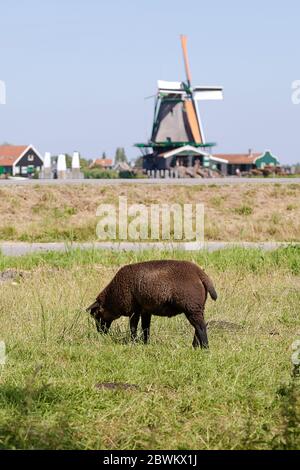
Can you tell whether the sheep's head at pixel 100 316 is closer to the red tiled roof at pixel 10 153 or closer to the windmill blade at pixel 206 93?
the windmill blade at pixel 206 93

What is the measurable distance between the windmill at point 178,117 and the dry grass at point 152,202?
36.8m

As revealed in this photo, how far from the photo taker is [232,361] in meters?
7.38

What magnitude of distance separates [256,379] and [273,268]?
8.89 metres

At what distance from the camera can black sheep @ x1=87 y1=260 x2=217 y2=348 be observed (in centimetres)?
812

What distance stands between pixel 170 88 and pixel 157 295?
63877 mm

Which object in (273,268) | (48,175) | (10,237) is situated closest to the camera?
(273,268)

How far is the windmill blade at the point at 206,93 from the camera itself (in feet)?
234

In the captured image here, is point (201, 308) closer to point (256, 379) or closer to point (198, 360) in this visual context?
point (198, 360)

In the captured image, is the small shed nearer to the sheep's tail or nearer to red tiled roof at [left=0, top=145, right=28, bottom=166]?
red tiled roof at [left=0, top=145, right=28, bottom=166]

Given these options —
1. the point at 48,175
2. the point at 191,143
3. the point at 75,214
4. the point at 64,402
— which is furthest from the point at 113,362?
the point at 191,143

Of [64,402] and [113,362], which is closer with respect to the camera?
[64,402]

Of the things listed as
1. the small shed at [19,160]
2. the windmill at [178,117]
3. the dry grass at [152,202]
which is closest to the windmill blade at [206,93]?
the windmill at [178,117]

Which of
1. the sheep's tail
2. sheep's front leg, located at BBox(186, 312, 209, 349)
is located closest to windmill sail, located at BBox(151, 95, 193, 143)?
the sheep's tail
